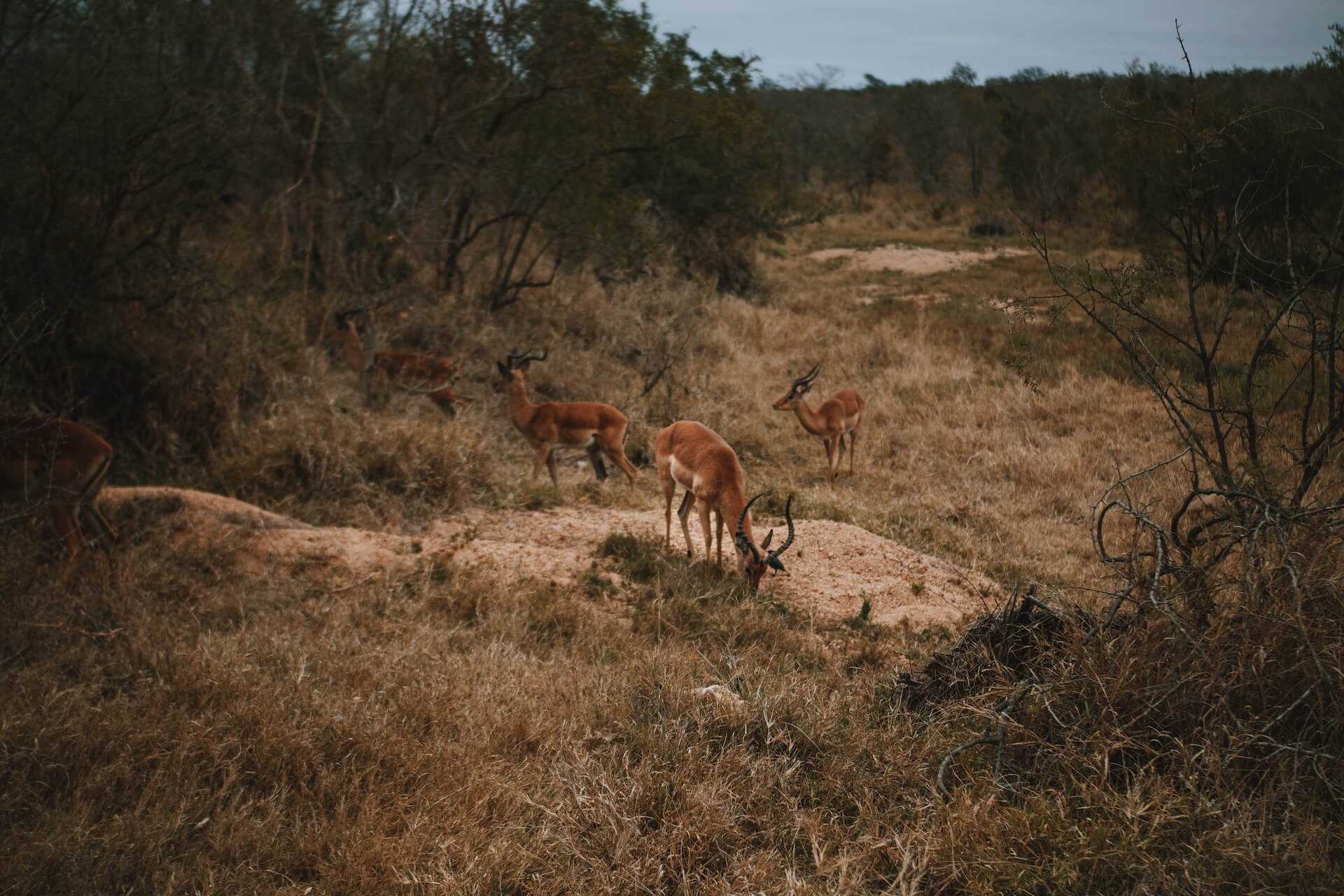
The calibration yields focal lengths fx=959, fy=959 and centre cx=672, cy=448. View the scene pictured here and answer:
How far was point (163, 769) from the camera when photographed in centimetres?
389

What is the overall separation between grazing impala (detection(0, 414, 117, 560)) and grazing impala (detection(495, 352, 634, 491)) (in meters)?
3.87

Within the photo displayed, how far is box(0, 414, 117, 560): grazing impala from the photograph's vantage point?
239 inches

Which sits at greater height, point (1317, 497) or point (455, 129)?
point (455, 129)

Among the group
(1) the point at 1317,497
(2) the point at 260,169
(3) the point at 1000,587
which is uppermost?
(2) the point at 260,169

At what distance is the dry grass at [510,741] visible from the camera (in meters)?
3.26

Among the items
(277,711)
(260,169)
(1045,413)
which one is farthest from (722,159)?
(277,711)

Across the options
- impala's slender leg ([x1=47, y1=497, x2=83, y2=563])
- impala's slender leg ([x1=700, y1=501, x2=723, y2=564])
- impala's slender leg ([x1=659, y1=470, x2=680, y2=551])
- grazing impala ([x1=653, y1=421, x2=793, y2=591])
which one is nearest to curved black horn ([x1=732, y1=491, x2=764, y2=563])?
grazing impala ([x1=653, y1=421, x2=793, y2=591])

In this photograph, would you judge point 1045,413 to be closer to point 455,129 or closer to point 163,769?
point 455,129

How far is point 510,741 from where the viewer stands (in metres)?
4.24

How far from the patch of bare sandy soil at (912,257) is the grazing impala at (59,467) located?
63.2 ft

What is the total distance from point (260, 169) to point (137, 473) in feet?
26.9

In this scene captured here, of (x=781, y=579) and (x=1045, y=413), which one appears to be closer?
(x=781, y=579)

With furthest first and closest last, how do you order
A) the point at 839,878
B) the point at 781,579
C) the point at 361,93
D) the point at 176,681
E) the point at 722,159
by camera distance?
1. the point at 722,159
2. the point at 361,93
3. the point at 781,579
4. the point at 176,681
5. the point at 839,878

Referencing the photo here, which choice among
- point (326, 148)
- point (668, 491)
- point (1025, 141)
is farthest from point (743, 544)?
point (1025, 141)
